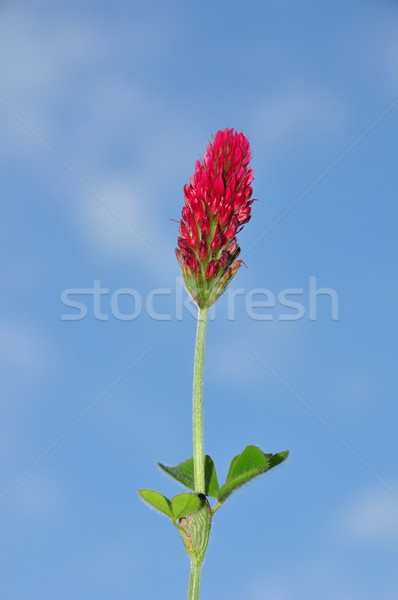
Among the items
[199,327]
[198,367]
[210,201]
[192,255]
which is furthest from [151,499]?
[210,201]

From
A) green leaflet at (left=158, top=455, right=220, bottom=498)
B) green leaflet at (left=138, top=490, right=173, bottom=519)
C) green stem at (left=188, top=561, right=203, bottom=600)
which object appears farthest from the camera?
green leaflet at (left=158, top=455, right=220, bottom=498)

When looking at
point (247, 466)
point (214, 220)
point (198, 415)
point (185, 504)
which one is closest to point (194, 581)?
point (185, 504)

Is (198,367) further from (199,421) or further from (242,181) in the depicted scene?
(242,181)

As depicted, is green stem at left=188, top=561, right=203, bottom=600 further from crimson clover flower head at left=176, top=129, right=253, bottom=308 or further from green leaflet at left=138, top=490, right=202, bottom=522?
crimson clover flower head at left=176, top=129, right=253, bottom=308

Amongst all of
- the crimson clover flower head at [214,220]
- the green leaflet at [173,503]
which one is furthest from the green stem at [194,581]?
the crimson clover flower head at [214,220]

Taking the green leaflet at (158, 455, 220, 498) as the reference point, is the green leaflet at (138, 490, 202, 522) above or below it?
below

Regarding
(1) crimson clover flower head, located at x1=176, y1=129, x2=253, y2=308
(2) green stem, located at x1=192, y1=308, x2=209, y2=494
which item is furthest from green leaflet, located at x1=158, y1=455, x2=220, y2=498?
(1) crimson clover flower head, located at x1=176, y1=129, x2=253, y2=308
